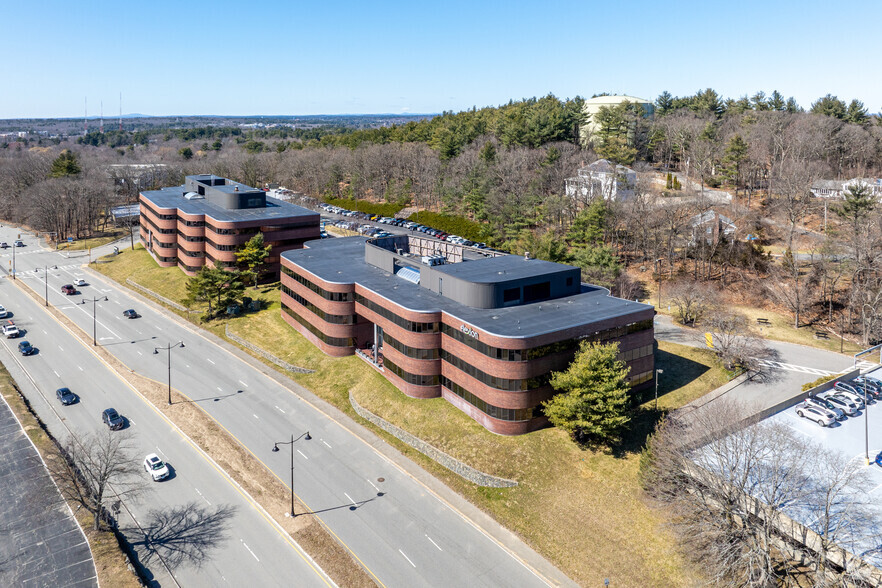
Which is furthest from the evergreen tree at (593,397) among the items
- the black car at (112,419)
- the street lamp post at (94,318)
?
the street lamp post at (94,318)

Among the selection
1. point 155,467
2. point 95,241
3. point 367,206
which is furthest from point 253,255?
point 95,241

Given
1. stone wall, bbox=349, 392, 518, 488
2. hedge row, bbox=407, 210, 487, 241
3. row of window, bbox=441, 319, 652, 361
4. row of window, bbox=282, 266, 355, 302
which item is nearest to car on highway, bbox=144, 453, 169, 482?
stone wall, bbox=349, 392, 518, 488

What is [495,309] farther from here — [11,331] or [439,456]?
[11,331]

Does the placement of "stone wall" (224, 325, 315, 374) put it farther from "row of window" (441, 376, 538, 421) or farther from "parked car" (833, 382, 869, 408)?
"parked car" (833, 382, 869, 408)

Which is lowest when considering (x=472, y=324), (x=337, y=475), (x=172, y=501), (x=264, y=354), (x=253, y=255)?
(x=172, y=501)

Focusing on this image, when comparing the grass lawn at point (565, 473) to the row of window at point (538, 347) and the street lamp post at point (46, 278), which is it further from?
the street lamp post at point (46, 278)

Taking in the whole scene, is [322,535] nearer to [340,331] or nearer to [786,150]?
[340,331]
